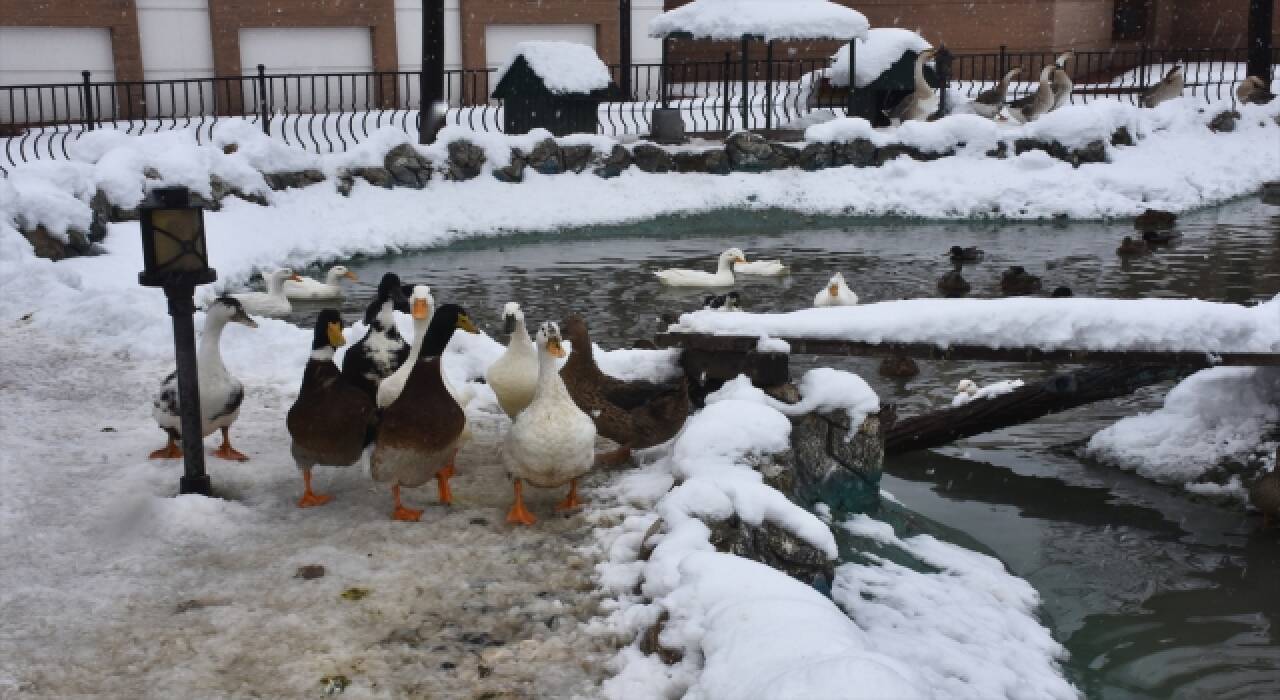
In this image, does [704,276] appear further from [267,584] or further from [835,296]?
[267,584]

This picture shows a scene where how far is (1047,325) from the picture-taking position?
22.8 ft

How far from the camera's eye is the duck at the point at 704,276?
45.6 feet

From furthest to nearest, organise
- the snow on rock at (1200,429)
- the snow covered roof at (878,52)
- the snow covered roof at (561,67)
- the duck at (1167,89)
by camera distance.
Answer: the snow covered roof at (878,52)
the duck at (1167,89)
the snow covered roof at (561,67)
the snow on rock at (1200,429)

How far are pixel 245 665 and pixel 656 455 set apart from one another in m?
2.81

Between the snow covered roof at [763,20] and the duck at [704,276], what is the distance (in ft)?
32.5

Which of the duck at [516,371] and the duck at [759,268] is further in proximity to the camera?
the duck at [759,268]

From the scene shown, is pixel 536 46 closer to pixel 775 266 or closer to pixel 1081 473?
pixel 775 266

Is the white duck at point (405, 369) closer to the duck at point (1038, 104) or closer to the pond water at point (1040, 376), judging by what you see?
the pond water at point (1040, 376)

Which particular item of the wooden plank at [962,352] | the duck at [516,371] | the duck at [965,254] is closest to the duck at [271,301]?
the duck at [516,371]

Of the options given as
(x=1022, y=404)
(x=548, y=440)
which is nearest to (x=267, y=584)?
(x=548, y=440)

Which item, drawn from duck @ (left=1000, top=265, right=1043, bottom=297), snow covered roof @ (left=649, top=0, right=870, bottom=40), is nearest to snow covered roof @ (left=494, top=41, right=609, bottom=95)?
snow covered roof @ (left=649, top=0, right=870, bottom=40)

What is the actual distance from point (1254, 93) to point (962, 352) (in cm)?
2233

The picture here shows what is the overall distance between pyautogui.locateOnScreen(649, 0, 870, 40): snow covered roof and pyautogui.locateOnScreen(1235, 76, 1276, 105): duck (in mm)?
8421

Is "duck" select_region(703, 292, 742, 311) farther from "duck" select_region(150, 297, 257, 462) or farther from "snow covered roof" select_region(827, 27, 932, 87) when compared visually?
"snow covered roof" select_region(827, 27, 932, 87)
